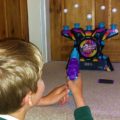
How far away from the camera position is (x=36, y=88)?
78cm

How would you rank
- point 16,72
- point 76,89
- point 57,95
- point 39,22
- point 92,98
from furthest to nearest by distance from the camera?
1. point 39,22
2. point 92,98
3. point 57,95
4. point 76,89
5. point 16,72

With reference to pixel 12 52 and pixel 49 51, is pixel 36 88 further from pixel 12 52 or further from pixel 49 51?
pixel 49 51

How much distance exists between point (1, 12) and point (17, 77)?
1.92 m

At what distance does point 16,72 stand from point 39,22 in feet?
6.11

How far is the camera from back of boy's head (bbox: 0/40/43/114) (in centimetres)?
69

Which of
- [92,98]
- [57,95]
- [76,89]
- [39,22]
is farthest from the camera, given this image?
[39,22]

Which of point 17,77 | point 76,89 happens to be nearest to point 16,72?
point 17,77

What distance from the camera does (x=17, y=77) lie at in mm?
695

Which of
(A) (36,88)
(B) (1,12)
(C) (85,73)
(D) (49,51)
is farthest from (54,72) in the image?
(A) (36,88)

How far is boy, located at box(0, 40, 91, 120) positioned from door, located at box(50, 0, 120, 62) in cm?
183

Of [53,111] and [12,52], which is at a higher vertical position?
[12,52]

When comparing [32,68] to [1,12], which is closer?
[32,68]

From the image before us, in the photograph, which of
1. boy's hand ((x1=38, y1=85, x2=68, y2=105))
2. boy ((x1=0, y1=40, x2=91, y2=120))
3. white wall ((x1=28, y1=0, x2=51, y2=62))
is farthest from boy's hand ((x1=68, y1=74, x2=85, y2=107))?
white wall ((x1=28, y1=0, x2=51, y2=62))

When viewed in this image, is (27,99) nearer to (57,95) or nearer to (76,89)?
(76,89)
